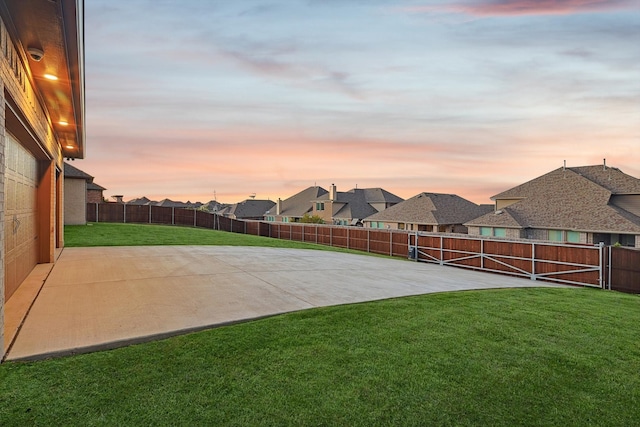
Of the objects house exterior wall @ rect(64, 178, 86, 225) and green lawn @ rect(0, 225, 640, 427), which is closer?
green lawn @ rect(0, 225, 640, 427)

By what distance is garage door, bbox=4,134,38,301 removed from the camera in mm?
6086

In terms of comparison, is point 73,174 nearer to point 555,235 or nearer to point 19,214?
point 19,214

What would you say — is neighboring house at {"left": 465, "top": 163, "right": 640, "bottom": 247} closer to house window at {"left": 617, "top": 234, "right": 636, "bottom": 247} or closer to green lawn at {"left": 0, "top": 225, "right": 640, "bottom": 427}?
house window at {"left": 617, "top": 234, "right": 636, "bottom": 247}

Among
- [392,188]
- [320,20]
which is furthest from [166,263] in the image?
[392,188]

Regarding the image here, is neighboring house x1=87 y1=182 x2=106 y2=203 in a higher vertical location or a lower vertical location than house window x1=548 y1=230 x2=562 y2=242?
higher

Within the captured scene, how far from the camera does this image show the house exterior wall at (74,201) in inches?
873

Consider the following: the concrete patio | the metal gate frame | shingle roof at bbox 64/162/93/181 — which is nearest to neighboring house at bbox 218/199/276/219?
shingle roof at bbox 64/162/93/181

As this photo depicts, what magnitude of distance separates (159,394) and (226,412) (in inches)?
27.6

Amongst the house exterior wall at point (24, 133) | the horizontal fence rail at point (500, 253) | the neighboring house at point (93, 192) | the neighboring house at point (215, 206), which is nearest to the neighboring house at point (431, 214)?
the horizontal fence rail at point (500, 253)

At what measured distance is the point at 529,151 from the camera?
24.6 meters

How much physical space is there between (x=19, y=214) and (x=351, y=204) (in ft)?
137

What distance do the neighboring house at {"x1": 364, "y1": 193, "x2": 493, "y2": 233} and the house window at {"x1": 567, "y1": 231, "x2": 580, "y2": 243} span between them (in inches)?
410

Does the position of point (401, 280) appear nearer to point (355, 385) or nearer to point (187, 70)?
point (355, 385)

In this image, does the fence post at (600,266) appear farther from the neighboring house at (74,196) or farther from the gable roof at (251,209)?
the gable roof at (251,209)
